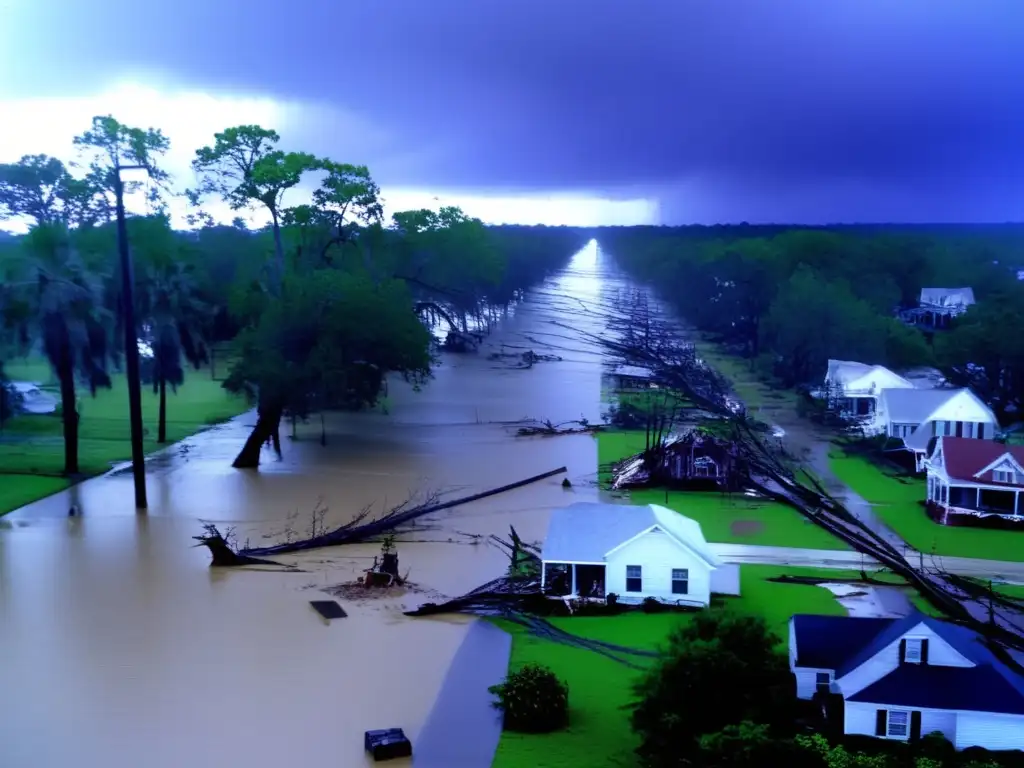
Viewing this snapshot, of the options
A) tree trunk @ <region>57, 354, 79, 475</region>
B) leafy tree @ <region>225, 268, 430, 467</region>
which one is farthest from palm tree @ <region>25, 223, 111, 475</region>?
leafy tree @ <region>225, 268, 430, 467</region>

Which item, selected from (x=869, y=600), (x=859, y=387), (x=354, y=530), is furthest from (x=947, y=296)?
(x=354, y=530)

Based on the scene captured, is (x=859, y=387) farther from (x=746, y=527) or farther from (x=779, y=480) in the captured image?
(x=746, y=527)

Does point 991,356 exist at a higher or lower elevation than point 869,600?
higher

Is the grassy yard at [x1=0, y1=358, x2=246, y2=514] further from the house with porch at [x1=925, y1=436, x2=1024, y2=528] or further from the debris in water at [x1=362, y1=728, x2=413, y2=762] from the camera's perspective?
the house with porch at [x1=925, y1=436, x2=1024, y2=528]

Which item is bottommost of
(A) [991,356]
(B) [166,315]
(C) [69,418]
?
(C) [69,418]

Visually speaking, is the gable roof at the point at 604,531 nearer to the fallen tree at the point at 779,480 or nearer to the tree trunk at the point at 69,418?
the fallen tree at the point at 779,480

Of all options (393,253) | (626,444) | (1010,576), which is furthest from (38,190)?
(1010,576)

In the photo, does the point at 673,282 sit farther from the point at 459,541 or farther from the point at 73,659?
the point at 73,659
